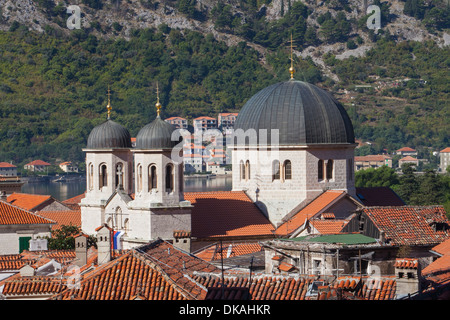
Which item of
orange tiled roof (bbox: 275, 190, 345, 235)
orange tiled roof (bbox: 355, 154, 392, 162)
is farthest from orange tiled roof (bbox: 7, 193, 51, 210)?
orange tiled roof (bbox: 355, 154, 392, 162)

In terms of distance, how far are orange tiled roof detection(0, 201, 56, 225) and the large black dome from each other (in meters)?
9.35

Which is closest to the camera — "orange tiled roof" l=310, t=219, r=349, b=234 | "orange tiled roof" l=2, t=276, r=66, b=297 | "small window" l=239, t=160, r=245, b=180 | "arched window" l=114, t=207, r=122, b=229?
"orange tiled roof" l=2, t=276, r=66, b=297

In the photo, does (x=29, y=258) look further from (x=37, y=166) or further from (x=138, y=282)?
(x=37, y=166)

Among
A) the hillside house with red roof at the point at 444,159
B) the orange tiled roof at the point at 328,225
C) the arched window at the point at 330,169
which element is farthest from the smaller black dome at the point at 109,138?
the hillside house with red roof at the point at 444,159

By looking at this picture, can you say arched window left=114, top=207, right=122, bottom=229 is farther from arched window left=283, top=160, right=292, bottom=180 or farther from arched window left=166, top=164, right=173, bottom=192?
arched window left=283, top=160, right=292, bottom=180

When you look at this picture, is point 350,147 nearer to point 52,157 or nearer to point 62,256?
point 62,256

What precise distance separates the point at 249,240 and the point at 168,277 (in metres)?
17.8

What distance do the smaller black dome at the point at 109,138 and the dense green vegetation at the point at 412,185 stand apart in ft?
110

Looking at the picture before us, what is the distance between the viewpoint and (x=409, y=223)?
33188 mm

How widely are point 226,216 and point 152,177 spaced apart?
4.00 meters

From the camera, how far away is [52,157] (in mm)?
196375

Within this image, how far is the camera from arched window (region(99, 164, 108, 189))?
Answer: 43750 millimetres

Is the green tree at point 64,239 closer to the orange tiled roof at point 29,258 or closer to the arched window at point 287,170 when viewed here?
the orange tiled roof at point 29,258
